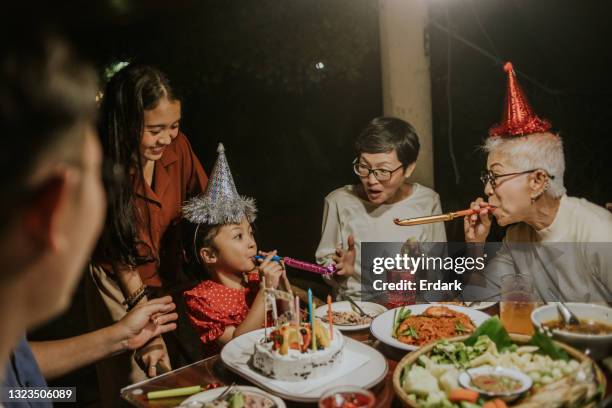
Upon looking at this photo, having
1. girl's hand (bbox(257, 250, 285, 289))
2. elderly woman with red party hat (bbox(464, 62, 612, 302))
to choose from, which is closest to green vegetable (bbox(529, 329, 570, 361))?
elderly woman with red party hat (bbox(464, 62, 612, 302))

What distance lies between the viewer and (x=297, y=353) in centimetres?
207

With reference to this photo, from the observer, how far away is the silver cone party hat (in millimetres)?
3059

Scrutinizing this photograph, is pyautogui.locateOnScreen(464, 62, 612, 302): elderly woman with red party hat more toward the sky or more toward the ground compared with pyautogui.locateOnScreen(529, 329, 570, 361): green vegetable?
more toward the sky

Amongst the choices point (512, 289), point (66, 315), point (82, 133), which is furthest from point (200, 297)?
point (66, 315)

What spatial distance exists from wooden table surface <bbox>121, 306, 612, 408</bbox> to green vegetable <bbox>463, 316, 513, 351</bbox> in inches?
12.3

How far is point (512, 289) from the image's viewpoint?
2.46 metres

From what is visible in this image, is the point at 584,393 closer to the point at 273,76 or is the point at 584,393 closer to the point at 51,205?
the point at 51,205

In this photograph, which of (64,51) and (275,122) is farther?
(275,122)

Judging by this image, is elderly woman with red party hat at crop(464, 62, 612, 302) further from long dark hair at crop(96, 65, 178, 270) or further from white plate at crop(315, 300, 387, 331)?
long dark hair at crop(96, 65, 178, 270)

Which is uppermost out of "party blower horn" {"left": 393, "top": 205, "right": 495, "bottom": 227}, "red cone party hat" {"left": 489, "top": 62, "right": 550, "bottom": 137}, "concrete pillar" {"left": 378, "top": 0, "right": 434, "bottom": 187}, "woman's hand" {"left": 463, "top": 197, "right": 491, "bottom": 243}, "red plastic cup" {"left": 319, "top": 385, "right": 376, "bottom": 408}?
"concrete pillar" {"left": 378, "top": 0, "right": 434, "bottom": 187}

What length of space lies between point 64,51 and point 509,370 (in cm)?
174

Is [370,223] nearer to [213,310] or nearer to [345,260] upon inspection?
[345,260]

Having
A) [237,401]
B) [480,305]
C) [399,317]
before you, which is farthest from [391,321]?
[237,401]

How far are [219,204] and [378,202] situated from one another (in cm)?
113
